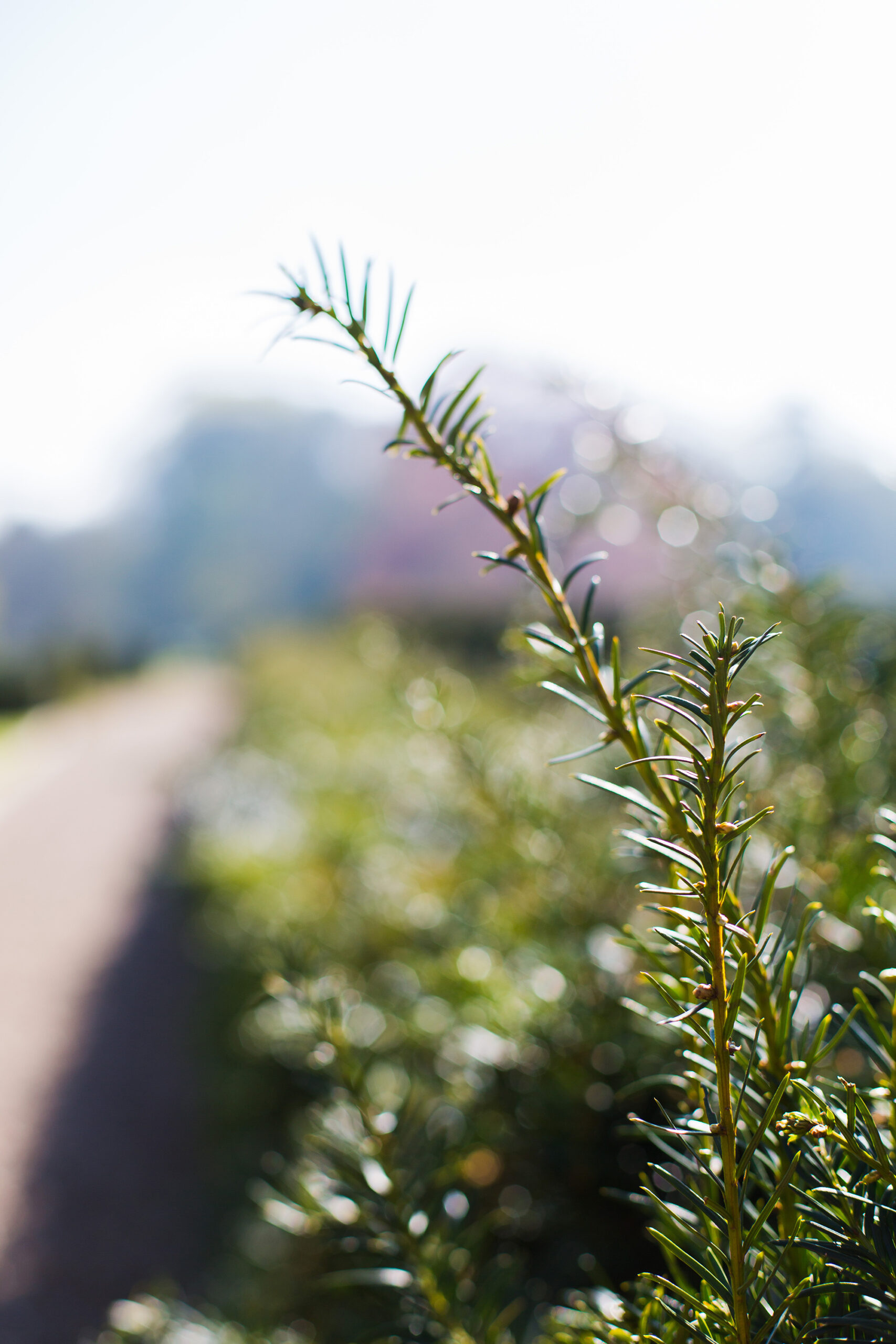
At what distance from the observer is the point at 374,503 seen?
746 cm

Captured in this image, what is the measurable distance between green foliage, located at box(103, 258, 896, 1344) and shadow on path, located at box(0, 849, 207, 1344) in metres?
1.27

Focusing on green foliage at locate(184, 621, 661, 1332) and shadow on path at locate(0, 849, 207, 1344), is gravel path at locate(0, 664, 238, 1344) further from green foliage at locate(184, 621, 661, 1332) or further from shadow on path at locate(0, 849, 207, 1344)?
green foliage at locate(184, 621, 661, 1332)

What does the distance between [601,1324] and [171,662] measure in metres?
13.8

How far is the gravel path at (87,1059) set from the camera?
2051mm

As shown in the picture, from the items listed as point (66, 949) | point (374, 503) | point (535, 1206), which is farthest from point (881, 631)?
point (374, 503)

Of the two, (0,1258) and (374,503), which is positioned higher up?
(374,503)

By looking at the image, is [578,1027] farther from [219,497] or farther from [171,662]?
[171,662]

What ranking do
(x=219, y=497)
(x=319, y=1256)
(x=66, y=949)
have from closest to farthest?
(x=319, y=1256)
(x=66, y=949)
(x=219, y=497)

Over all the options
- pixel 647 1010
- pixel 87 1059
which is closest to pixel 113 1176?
pixel 87 1059

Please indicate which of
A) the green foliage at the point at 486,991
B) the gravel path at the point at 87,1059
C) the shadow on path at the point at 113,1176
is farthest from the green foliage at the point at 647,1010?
the gravel path at the point at 87,1059

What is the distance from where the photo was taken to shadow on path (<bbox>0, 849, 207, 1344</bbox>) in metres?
1.94

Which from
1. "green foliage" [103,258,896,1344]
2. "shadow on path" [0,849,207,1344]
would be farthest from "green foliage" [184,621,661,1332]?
"shadow on path" [0,849,207,1344]

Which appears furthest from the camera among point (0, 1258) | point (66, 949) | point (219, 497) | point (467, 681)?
point (219, 497)

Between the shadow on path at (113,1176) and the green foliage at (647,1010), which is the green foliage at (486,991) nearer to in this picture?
the green foliage at (647,1010)
